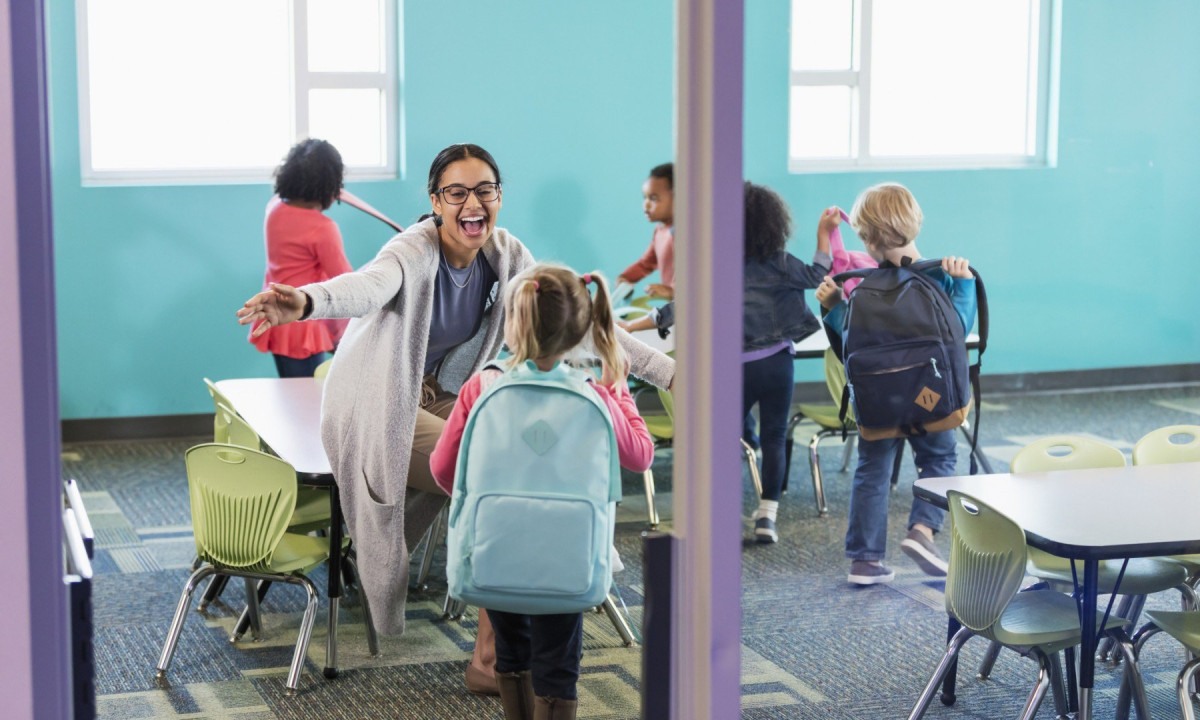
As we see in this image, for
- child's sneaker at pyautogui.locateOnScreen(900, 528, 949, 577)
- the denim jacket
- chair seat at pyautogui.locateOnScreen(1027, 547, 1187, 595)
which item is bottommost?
chair seat at pyautogui.locateOnScreen(1027, 547, 1187, 595)

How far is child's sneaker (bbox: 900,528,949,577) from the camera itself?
3369 millimetres

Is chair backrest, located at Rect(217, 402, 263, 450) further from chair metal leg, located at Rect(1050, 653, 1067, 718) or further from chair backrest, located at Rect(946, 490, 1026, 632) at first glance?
chair metal leg, located at Rect(1050, 653, 1067, 718)

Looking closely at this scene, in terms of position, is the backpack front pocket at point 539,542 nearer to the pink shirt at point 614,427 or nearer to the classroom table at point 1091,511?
the pink shirt at point 614,427

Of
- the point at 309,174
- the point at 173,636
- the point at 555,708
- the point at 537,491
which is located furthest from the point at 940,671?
the point at 309,174

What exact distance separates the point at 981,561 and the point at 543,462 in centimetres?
104

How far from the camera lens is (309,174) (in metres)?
6.23

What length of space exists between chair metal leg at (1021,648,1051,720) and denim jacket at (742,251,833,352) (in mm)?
965

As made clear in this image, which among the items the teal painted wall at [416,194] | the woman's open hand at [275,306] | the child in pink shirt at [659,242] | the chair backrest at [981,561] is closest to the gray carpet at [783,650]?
the chair backrest at [981,561]

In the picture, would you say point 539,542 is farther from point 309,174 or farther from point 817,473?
point 309,174

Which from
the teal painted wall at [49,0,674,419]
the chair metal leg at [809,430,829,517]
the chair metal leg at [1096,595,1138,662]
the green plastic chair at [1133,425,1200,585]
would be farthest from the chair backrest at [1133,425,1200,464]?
the teal painted wall at [49,0,674,419]

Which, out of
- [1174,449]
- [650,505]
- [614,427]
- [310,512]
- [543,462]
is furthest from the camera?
[650,505]

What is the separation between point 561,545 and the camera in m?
2.91

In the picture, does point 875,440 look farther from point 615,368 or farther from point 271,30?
point 271,30

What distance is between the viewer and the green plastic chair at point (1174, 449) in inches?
134
